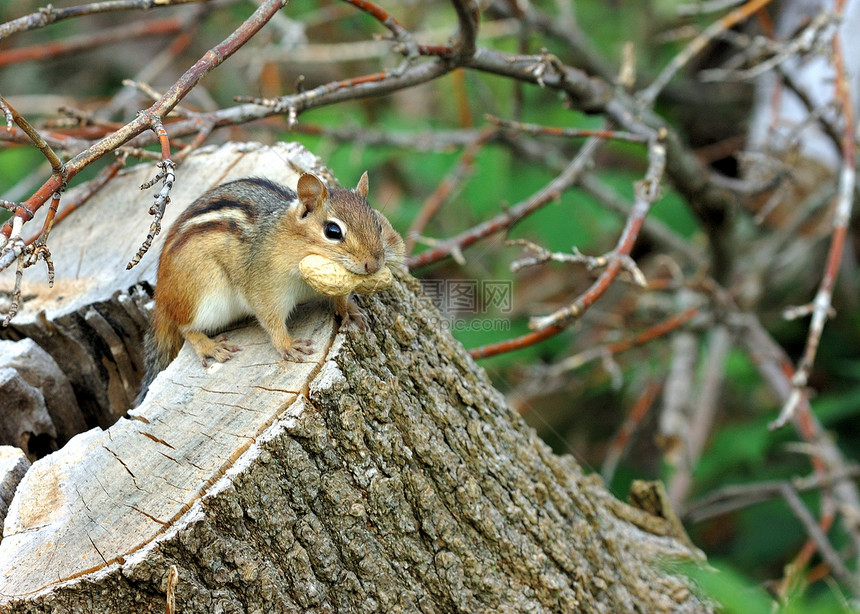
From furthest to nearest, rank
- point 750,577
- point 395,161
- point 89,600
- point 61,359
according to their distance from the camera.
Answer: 1. point 395,161
2. point 750,577
3. point 61,359
4. point 89,600

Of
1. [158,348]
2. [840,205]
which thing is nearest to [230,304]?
[158,348]

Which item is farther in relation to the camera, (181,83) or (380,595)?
(380,595)

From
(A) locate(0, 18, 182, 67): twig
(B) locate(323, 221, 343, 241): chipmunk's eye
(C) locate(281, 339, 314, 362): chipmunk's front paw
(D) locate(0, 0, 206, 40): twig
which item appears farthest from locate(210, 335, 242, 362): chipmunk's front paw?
(A) locate(0, 18, 182, 67): twig

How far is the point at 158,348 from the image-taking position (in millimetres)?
2469

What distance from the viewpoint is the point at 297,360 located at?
1954 millimetres

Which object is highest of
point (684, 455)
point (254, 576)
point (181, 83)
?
point (181, 83)

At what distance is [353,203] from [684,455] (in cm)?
250

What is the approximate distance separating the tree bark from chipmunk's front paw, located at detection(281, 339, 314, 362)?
3 cm

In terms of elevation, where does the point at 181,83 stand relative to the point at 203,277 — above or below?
above

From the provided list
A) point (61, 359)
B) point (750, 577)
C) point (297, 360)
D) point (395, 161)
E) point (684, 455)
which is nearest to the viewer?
point (297, 360)

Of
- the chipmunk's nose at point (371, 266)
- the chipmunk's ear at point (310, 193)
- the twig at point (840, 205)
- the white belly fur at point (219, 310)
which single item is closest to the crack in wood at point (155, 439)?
the white belly fur at point (219, 310)

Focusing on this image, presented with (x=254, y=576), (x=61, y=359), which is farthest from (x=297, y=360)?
(x=61, y=359)

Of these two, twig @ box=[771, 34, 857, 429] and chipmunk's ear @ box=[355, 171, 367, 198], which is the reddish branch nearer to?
chipmunk's ear @ box=[355, 171, 367, 198]

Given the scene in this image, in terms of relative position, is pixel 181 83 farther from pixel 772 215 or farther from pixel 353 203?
pixel 772 215
